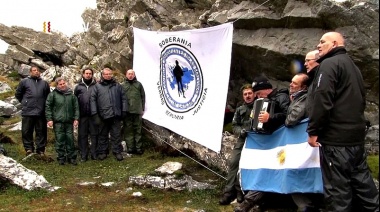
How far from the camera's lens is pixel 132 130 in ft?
46.5

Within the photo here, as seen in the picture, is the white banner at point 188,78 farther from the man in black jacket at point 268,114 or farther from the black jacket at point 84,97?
the black jacket at point 84,97

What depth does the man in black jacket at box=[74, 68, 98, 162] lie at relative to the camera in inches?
526

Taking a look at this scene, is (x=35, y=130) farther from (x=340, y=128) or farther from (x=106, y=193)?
(x=340, y=128)

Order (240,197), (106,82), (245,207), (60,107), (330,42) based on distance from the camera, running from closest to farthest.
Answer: (330,42), (245,207), (240,197), (60,107), (106,82)

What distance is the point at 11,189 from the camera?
1041 cm

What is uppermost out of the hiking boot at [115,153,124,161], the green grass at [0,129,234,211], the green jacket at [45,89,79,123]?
the green jacket at [45,89,79,123]

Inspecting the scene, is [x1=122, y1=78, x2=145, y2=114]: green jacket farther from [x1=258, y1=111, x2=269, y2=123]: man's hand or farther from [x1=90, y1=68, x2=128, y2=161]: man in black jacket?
[x1=258, y1=111, x2=269, y2=123]: man's hand

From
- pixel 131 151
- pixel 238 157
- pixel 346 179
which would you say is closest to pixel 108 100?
pixel 131 151

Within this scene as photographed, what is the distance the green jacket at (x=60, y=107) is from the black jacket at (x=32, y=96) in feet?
1.83

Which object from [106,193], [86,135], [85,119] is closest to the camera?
[106,193]

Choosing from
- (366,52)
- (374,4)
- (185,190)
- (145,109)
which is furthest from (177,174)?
(374,4)

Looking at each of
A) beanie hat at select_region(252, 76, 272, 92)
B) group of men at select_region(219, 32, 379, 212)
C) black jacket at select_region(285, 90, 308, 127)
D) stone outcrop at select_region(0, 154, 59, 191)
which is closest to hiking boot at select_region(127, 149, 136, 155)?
stone outcrop at select_region(0, 154, 59, 191)

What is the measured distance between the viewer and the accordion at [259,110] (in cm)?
855

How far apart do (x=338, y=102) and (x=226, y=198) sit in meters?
3.92
